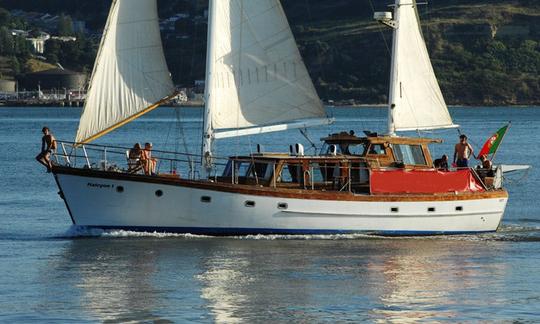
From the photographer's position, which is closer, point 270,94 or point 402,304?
point 402,304

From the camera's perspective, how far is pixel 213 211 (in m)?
40.4

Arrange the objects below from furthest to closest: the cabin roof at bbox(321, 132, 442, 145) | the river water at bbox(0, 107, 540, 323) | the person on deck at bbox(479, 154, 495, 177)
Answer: the person on deck at bbox(479, 154, 495, 177), the cabin roof at bbox(321, 132, 442, 145), the river water at bbox(0, 107, 540, 323)

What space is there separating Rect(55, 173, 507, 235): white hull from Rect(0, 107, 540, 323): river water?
34 cm

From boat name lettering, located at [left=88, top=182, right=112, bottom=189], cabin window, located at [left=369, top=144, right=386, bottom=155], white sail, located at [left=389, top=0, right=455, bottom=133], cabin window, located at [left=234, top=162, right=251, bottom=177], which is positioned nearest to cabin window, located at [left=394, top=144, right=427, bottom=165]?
cabin window, located at [left=369, top=144, right=386, bottom=155]

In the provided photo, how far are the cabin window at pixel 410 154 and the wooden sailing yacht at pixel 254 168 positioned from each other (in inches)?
1.6

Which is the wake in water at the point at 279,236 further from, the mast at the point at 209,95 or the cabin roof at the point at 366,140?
the cabin roof at the point at 366,140

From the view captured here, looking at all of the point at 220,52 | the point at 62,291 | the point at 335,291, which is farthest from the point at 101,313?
the point at 220,52

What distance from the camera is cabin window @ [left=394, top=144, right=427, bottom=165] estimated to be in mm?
42656

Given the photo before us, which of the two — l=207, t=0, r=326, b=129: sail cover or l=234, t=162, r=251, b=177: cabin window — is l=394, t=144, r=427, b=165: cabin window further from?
l=234, t=162, r=251, b=177: cabin window

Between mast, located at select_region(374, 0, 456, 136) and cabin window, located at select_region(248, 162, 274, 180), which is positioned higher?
mast, located at select_region(374, 0, 456, 136)

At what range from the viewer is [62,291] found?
32.7m

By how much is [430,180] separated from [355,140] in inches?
95.3

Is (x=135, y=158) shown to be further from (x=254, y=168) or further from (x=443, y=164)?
(x=443, y=164)

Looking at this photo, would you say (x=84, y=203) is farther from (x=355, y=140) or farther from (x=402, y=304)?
(x=402, y=304)
